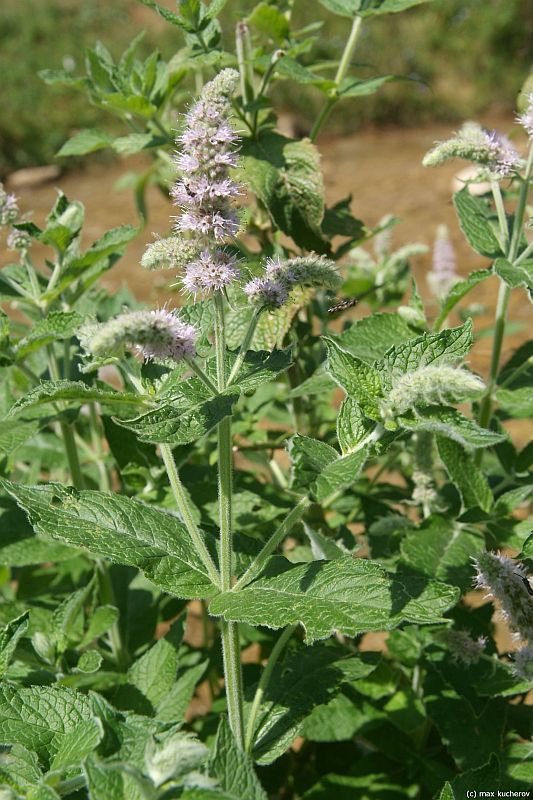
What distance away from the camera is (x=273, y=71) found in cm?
217

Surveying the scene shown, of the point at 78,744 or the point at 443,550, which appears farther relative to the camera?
the point at 443,550

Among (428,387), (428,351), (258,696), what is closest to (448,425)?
(428,387)

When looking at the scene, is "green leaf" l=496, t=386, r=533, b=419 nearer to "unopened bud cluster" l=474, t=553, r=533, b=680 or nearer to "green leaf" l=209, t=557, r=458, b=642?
"unopened bud cluster" l=474, t=553, r=533, b=680

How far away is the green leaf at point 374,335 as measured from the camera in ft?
6.52

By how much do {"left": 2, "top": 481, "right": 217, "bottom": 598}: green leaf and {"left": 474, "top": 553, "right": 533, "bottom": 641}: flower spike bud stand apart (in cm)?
54

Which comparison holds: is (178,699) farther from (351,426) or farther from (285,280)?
(285,280)

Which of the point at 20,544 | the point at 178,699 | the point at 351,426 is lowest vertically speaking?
the point at 178,699

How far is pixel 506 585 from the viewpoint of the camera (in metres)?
1.63

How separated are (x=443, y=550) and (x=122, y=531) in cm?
77

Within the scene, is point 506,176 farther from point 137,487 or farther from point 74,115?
point 74,115

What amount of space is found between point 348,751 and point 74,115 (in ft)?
36.5

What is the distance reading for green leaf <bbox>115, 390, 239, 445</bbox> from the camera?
4.35ft

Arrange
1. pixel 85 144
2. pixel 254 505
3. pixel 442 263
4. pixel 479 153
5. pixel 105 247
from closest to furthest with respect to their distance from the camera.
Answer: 1. pixel 479 153
2. pixel 105 247
3. pixel 254 505
4. pixel 85 144
5. pixel 442 263

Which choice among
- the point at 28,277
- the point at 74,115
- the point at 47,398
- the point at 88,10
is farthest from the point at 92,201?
the point at 47,398
